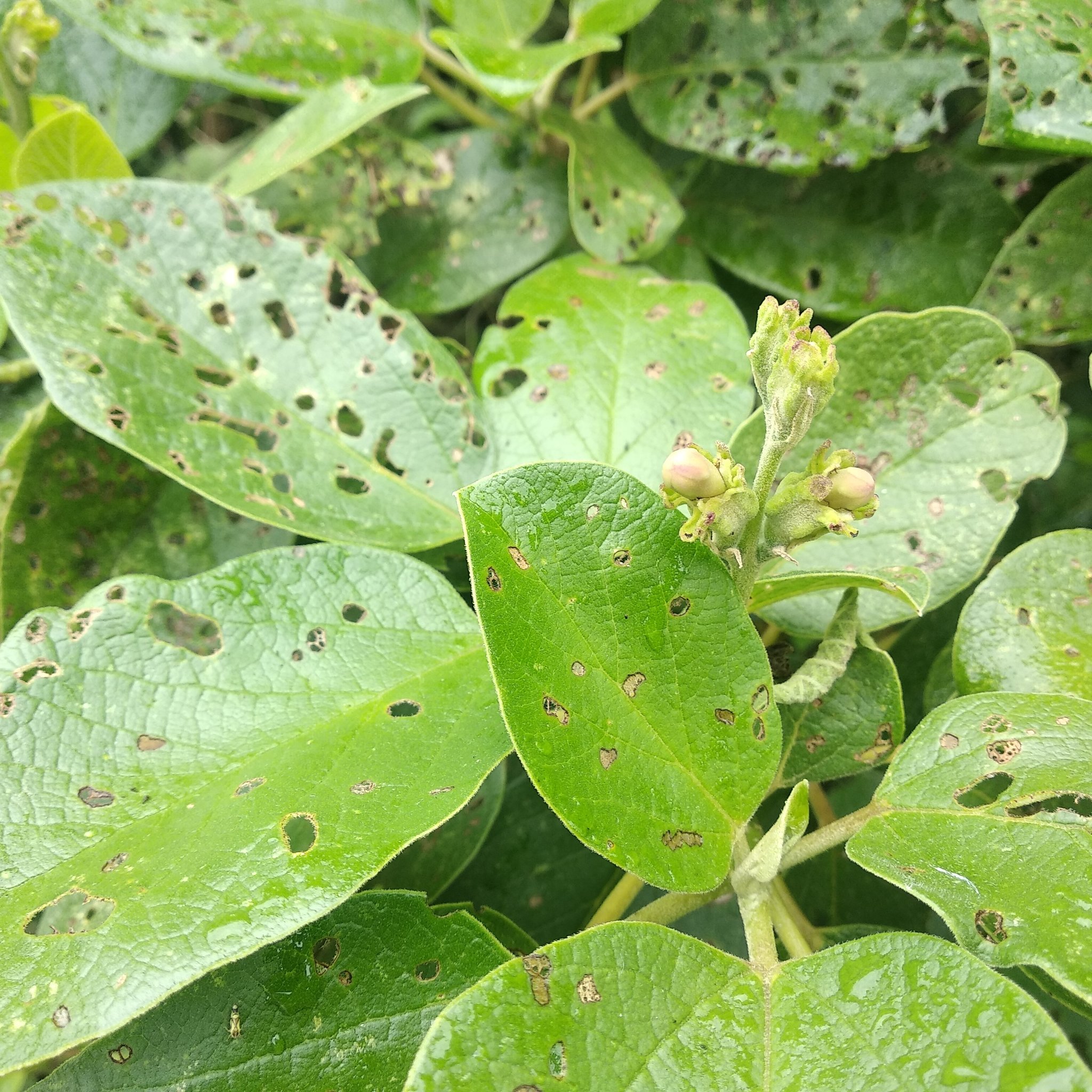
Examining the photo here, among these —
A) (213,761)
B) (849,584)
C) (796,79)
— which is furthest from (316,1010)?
(796,79)

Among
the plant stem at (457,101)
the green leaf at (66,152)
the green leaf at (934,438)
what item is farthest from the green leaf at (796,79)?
the green leaf at (66,152)

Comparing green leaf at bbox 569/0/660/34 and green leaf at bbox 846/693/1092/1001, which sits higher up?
green leaf at bbox 569/0/660/34

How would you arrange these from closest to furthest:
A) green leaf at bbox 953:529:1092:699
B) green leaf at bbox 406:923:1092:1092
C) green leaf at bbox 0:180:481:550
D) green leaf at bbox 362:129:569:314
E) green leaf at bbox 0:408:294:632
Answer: green leaf at bbox 406:923:1092:1092
green leaf at bbox 953:529:1092:699
green leaf at bbox 0:180:481:550
green leaf at bbox 0:408:294:632
green leaf at bbox 362:129:569:314

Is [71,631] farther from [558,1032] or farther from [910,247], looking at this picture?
[910,247]

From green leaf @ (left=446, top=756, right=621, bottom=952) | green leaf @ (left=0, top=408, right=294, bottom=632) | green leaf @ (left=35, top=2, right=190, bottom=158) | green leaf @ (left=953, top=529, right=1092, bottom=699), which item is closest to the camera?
green leaf @ (left=953, top=529, right=1092, bottom=699)

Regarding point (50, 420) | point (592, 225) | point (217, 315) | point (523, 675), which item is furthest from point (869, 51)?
point (50, 420)

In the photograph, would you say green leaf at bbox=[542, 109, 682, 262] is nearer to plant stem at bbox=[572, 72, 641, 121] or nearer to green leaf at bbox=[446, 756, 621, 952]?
plant stem at bbox=[572, 72, 641, 121]

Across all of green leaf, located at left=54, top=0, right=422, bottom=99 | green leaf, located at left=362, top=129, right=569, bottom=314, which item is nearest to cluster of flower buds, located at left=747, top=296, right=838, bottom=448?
green leaf, located at left=362, top=129, right=569, bottom=314
